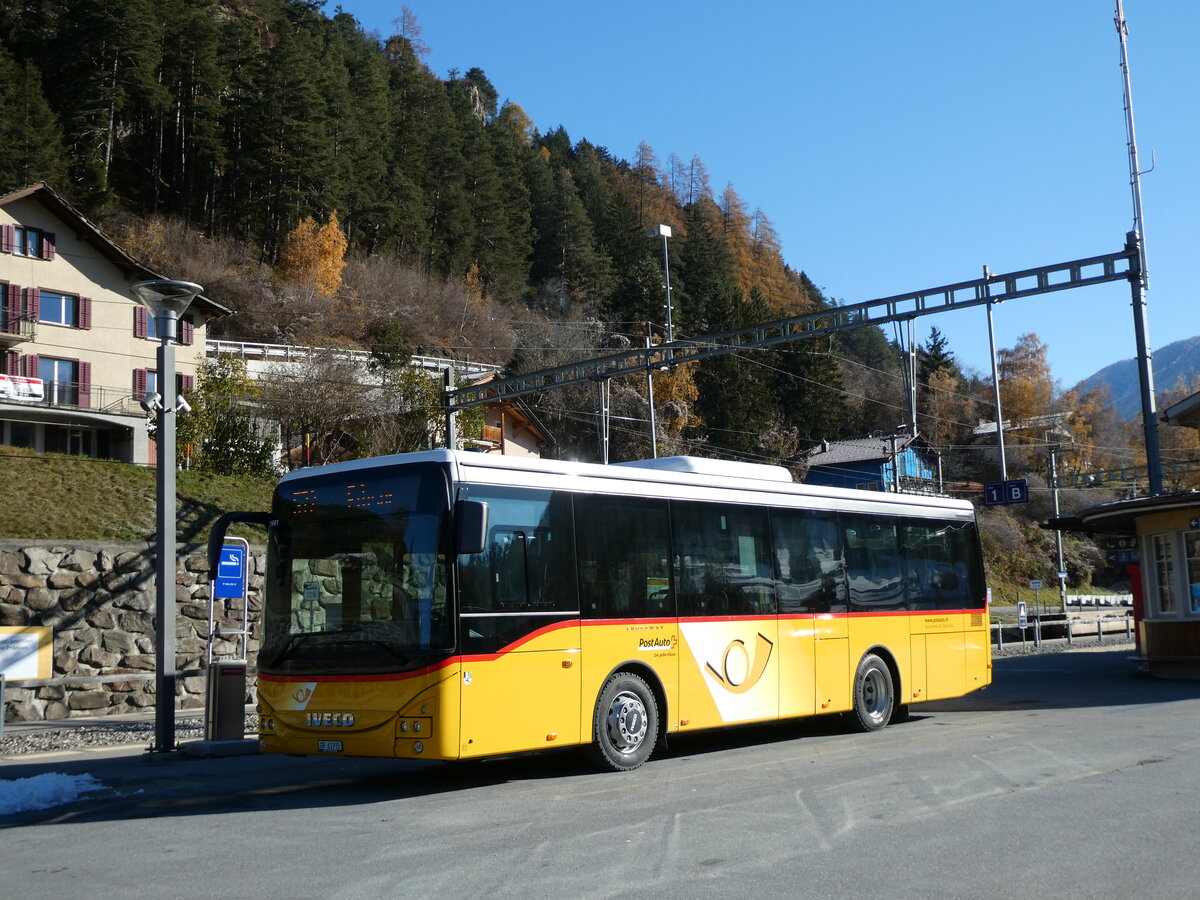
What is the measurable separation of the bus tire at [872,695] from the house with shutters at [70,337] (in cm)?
3620

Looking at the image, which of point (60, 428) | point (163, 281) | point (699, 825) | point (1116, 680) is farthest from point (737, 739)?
point (60, 428)

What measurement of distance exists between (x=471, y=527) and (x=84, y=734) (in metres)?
9.46

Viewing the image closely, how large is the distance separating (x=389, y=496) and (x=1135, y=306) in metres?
15.1

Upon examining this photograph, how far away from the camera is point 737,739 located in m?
14.3

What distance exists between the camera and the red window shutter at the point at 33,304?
1801 inches

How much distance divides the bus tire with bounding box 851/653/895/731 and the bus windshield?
6.61 m

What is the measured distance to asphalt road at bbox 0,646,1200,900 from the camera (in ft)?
21.1

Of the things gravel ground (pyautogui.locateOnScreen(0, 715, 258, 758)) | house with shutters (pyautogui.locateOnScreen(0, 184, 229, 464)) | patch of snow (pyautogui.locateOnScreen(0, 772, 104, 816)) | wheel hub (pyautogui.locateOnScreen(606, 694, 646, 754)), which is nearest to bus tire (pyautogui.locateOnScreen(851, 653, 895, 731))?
wheel hub (pyautogui.locateOnScreen(606, 694, 646, 754))

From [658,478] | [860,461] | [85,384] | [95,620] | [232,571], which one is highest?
[85,384]

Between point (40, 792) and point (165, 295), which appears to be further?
point (165, 295)

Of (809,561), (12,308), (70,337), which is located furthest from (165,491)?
(70,337)

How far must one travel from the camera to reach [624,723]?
11.0m

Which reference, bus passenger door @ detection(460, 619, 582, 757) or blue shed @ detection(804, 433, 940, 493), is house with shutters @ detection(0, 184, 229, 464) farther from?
blue shed @ detection(804, 433, 940, 493)

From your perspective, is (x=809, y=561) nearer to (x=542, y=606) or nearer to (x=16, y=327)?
(x=542, y=606)
